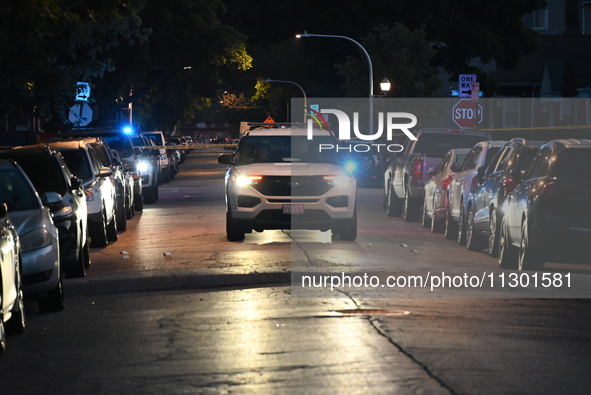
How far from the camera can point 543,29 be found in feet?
278

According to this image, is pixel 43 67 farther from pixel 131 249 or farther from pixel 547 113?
pixel 547 113

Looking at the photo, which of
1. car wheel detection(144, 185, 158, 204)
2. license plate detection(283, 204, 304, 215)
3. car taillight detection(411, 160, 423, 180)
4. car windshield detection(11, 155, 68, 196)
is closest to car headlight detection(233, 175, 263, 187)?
license plate detection(283, 204, 304, 215)

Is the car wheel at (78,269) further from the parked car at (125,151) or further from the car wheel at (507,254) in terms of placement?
the parked car at (125,151)

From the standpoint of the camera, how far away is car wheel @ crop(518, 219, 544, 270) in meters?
15.4

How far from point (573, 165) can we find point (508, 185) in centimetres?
212

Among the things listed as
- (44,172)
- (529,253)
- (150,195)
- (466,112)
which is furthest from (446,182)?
(466,112)

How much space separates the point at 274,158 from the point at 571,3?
66638 millimetres

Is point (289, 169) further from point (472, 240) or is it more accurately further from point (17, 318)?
point (17, 318)

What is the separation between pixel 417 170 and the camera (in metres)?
26.2

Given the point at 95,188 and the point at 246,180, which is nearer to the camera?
the point at 95,188

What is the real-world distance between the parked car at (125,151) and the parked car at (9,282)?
58.0 ft

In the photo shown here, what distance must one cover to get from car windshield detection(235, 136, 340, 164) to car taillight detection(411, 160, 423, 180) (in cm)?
475

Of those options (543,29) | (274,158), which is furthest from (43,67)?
(543,29)

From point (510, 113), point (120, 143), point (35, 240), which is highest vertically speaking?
point (510, 113)
